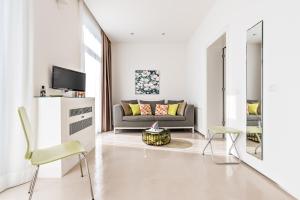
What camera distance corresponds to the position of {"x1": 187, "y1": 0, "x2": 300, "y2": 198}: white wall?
1.95 m

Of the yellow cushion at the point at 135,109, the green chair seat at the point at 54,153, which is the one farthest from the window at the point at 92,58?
the green chair seat at the point at 54,153

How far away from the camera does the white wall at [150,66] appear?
22.3ft

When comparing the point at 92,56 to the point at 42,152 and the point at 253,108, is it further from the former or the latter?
the point at 253,108

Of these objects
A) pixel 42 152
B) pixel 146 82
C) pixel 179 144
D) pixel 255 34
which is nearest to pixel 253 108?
pixel 255 34

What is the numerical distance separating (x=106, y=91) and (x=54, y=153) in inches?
158

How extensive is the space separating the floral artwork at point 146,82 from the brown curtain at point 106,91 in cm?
102

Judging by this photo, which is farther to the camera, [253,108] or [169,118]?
[169,118]

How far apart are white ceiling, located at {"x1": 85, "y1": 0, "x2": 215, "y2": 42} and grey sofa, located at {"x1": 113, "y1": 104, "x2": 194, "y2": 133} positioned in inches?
83.3

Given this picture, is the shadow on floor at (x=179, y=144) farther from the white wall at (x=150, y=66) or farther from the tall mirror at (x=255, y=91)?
the white wall at (x=150, y=66)

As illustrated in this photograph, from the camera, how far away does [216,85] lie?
4.79 metres

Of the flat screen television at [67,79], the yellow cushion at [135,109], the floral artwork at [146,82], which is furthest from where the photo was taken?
the floral artwork at [146,82]

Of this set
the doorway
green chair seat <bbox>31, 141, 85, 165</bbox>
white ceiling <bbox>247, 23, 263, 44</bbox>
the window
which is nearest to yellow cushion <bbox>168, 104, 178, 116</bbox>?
the doorway

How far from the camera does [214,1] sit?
12.9 feet

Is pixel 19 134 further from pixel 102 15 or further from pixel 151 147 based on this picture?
pixel 102 15
